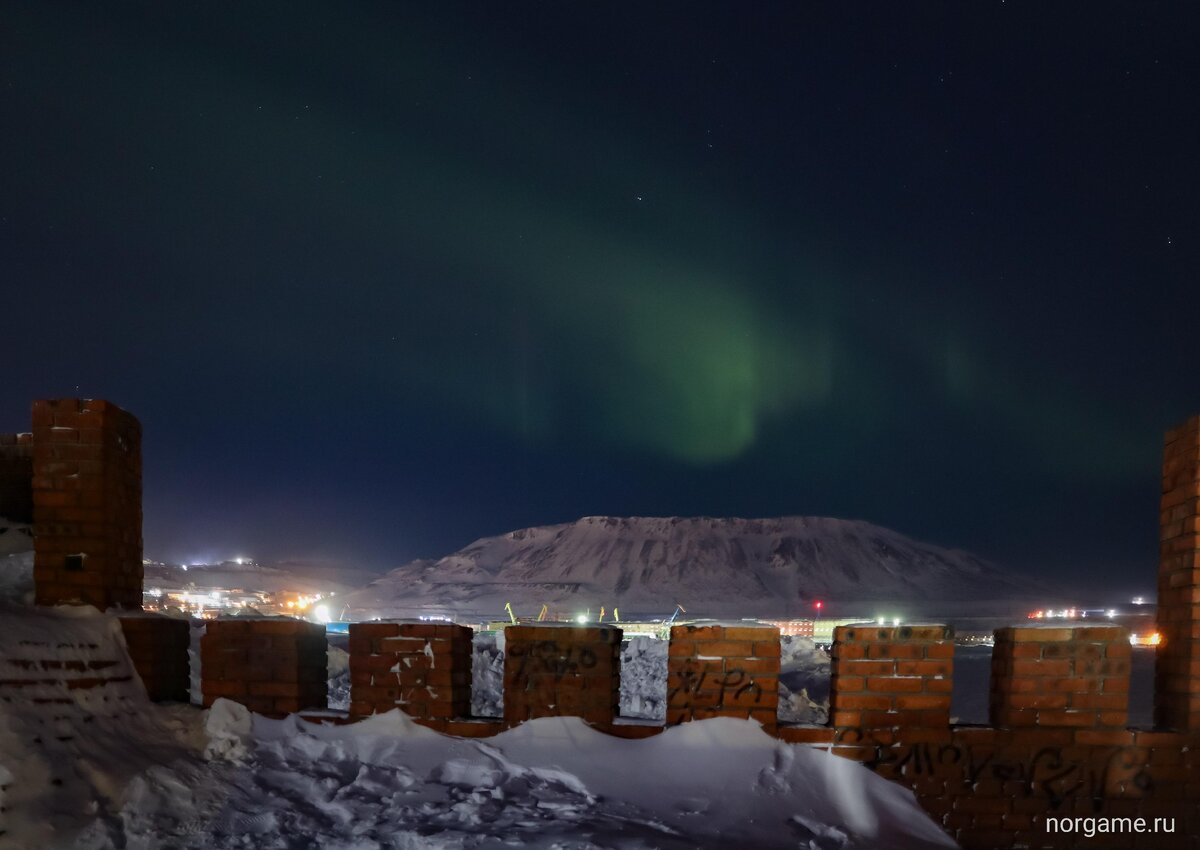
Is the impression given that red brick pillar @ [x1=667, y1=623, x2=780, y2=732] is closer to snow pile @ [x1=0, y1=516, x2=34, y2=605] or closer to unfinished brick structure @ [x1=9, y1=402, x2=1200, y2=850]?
unfinished brick structure @ [x1=9, y1=402, x2=1200, y2=850]

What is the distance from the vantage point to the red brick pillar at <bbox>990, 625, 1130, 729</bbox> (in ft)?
11.8

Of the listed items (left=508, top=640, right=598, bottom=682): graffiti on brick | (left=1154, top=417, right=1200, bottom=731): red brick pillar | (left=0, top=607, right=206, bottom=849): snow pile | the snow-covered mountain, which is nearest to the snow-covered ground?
(left=0, top=607, right=206, bottom=849): snow pile

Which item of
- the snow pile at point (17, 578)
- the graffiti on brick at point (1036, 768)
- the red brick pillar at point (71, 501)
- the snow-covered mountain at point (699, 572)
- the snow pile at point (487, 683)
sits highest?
the red brick pillar at point (71, 501)

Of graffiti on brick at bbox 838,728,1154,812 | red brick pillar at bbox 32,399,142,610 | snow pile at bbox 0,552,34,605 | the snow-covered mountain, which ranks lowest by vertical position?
the snow-covered mountain

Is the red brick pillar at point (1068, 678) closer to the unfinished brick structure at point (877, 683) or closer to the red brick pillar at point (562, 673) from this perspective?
the unfinished brick structure at point (877, 683)

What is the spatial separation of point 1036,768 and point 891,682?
0.89m

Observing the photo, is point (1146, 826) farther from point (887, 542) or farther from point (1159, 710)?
point (887, 542)

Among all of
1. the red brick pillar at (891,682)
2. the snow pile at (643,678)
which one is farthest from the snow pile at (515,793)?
the snow pile at (643,678)

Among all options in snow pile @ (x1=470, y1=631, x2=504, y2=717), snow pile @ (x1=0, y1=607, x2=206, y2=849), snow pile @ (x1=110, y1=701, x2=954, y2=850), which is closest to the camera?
snow pile @ (x1=0, y1=607, x2=206, y2=849)

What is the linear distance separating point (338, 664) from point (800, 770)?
1280cm

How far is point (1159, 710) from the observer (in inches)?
151

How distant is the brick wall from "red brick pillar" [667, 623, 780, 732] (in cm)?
478

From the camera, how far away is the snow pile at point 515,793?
2801 millimetres

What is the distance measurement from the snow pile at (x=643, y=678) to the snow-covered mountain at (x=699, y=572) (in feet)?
183
